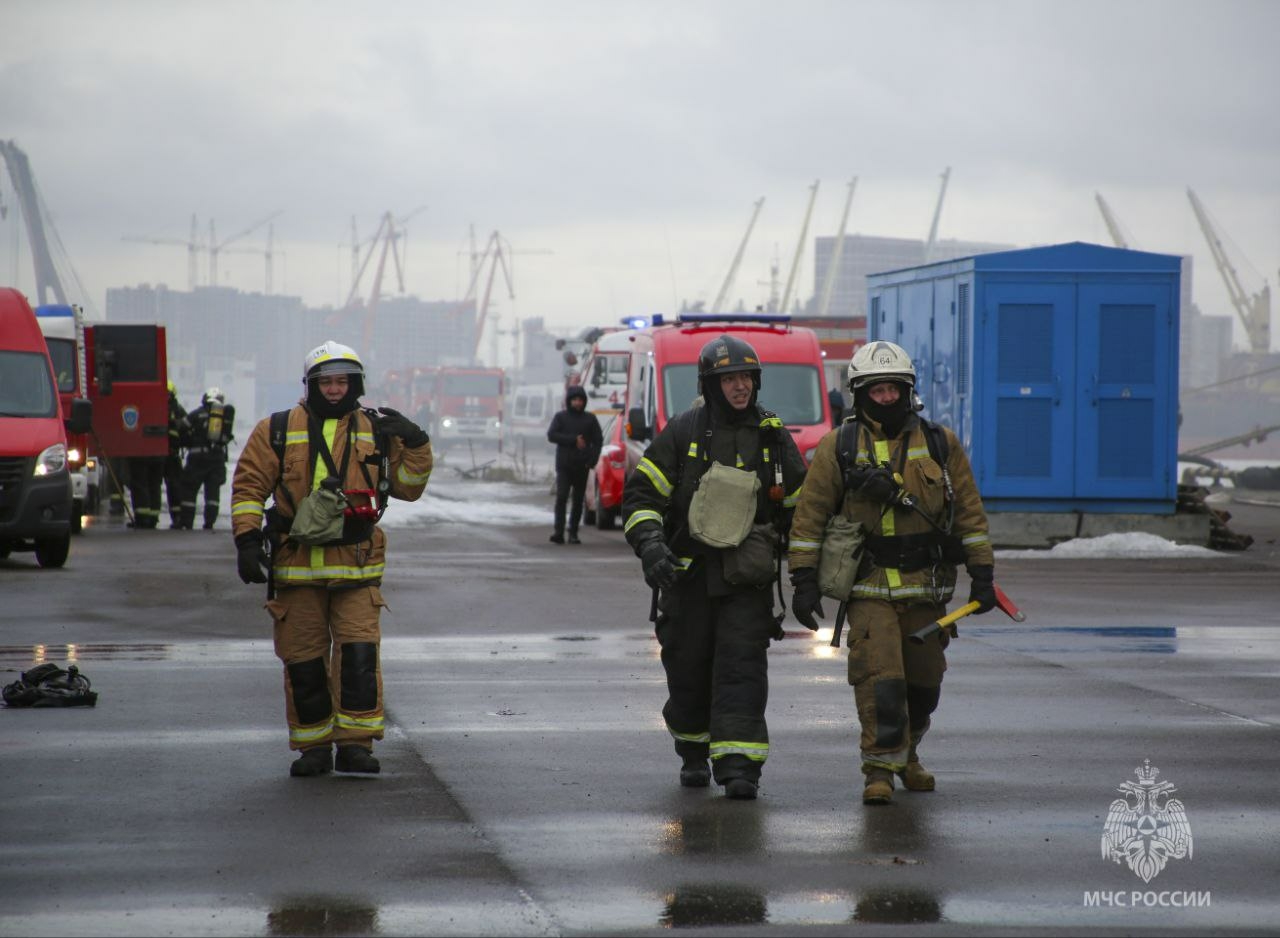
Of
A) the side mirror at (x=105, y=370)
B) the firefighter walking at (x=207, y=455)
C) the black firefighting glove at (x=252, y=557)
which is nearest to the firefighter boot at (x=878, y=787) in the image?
the black firefighting glove at (x=252, y=557)

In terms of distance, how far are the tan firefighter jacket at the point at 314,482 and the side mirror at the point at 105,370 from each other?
1663 centimetres

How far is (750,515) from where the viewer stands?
7176mm

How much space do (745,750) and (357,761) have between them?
1.62 m

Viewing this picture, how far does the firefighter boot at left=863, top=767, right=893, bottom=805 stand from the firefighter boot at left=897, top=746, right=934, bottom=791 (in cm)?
22

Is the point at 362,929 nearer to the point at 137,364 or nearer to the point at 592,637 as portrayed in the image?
the point at 592,637

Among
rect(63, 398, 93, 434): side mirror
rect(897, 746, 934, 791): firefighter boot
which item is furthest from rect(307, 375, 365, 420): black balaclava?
rect(63, 398, 93, 434): side mirror

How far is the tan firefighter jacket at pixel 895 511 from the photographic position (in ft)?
23.4

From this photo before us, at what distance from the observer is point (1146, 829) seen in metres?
6.54

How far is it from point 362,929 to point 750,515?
2618 millimetres

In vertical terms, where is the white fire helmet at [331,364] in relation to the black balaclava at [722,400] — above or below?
above

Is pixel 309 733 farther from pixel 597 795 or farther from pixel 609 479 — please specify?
pixel 609 479

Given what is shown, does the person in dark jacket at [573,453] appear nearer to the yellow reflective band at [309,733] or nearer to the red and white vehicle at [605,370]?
the red and white vehicle at [605,370]

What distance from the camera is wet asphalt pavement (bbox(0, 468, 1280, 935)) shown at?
546cm

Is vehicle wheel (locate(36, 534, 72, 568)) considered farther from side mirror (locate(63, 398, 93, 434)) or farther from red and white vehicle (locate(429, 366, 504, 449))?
red and white vehicle (locate(429, 366, 504, 449))
